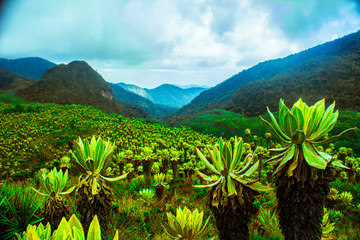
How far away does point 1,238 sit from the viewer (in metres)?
2.04

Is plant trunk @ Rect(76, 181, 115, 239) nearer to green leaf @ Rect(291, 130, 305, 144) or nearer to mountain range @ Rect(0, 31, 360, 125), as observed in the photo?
green leaf @ Rect(291, 130, 305, 144)

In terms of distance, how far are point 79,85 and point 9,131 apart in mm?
30042

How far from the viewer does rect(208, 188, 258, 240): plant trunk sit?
5.28 ft

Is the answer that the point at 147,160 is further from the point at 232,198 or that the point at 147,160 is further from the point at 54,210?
the point at 232,198

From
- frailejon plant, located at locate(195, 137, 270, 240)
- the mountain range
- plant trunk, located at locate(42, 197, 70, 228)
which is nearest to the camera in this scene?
frailejon plant, located at locate(195, 137, 270, 240)

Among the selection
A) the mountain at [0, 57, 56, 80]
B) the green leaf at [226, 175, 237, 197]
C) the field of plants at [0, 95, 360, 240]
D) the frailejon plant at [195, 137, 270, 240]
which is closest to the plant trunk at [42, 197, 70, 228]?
the field of plants at [0, 95, 360, 240]

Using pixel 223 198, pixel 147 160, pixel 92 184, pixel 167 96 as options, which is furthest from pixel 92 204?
pixel 167 96

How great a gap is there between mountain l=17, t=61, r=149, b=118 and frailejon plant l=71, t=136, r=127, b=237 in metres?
28.0

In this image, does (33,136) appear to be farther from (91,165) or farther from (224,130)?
(224,130)

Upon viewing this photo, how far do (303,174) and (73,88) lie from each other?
3894 centimetres

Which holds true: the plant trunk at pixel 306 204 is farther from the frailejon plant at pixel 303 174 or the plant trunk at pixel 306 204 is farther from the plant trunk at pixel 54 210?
the plant trunk at pixel 54 210

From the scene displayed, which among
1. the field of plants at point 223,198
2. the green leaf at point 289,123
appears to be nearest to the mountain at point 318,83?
the field of plants at point 223,198

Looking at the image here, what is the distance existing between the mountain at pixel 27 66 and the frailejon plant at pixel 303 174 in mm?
140611

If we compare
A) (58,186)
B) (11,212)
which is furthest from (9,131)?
(58,186)
